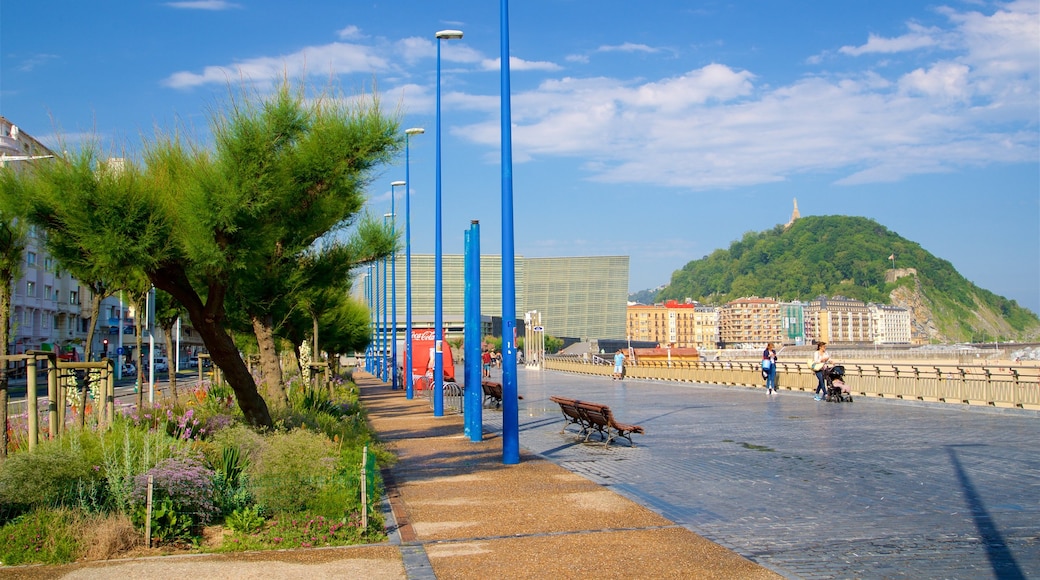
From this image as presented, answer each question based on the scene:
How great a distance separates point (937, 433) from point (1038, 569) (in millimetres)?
10647

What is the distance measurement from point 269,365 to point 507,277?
6.08 metres

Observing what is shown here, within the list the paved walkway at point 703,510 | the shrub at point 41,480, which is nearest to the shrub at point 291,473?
the paved walkway at point 703,510

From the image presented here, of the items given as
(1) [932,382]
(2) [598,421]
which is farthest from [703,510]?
(1) [932,382]

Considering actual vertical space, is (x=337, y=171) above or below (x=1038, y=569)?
above

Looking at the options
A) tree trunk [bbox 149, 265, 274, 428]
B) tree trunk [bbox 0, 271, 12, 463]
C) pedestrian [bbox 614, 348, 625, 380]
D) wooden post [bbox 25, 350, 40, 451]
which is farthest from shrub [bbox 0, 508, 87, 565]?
pedestrian [bbox 614, 348, 625, 380]

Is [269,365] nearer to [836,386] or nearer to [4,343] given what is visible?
[4,343]

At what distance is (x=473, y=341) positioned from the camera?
18.9m

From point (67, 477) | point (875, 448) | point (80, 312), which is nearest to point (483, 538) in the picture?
point (67, 477)

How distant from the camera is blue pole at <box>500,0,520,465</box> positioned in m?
13.9

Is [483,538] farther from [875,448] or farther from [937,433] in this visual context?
[937,433]

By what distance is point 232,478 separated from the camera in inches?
392

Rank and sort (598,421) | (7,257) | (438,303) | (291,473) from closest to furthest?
1. (291,473)
2. (7,257)
3. (598,421)
4. (438,303)

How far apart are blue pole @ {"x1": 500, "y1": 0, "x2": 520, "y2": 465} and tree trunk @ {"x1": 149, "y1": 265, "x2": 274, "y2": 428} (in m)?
3.30

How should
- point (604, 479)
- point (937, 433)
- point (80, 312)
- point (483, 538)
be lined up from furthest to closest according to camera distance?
point (80, 312) < point (937, 433) < point (604, 479) < point (483, 538)
